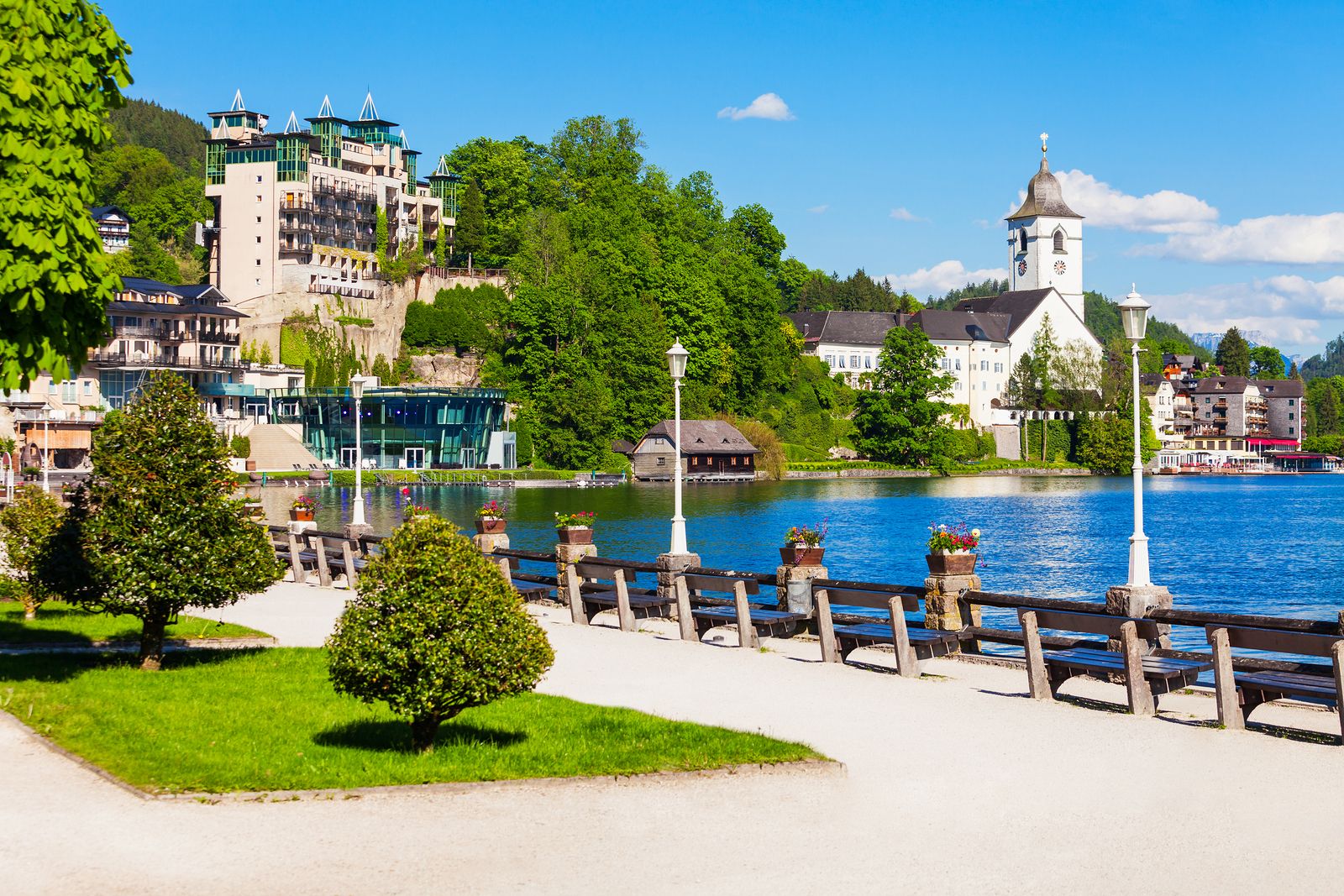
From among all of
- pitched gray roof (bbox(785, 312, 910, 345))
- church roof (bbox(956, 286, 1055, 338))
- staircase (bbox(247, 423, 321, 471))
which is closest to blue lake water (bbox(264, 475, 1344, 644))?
staircase (bbox(247, 423, 321, 471))

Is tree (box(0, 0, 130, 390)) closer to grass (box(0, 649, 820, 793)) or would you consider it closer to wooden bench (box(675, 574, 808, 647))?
grass (box(0, 649, 820, 793))

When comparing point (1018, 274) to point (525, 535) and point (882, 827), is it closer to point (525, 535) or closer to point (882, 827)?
point (525, 535)

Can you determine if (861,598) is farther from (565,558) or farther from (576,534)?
(565,558)

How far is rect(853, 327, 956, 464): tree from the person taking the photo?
136125 mm

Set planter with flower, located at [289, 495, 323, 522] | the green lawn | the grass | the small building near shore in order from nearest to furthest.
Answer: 1. the grass
2. the green lawn
3. planter with flower, located at [289, 495, 323, 522]
4. the small building near shore

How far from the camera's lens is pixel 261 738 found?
1199 centimetres

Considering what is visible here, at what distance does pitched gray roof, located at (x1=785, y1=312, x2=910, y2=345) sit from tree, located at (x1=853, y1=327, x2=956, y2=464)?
18.3 m

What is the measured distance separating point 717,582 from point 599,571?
12.1 ft

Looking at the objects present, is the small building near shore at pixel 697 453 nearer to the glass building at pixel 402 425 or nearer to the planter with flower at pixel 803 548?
the glass building at pixel 402 425

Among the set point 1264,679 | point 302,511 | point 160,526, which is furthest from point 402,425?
point 1264,679

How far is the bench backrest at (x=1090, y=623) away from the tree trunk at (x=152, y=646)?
9.63 meters

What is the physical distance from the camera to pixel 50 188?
12.7 meters

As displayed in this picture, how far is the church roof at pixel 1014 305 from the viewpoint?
16362cm

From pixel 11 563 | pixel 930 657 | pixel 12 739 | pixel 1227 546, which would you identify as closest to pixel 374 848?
pixel 12 739
